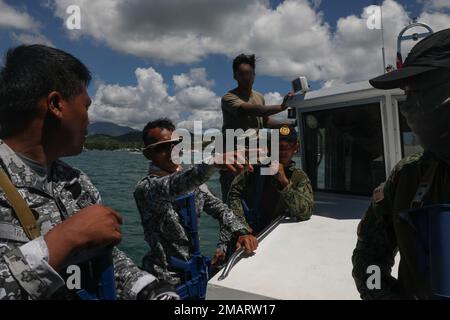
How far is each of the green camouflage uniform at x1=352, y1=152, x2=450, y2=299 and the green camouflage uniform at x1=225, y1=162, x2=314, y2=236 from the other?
6.29 feet

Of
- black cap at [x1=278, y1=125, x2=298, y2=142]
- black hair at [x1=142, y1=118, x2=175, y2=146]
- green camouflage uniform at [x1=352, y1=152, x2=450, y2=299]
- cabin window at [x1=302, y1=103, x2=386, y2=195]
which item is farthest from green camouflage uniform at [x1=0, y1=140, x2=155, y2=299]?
cabin window at [x1=302, y1=103, x2=386, y2=195]

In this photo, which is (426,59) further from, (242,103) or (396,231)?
(242,103)

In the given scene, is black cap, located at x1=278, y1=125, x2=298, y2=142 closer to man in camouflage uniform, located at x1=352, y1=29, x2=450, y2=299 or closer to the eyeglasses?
the eyeglasses

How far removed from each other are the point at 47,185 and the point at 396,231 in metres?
1.51

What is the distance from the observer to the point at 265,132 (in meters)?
3.97

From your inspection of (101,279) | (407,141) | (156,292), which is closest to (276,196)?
→ (407,141)

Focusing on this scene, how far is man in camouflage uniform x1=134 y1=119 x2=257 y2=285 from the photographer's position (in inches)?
102

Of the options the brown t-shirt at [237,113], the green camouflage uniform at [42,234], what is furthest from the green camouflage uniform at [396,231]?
the brown t-shirt at [237,113]

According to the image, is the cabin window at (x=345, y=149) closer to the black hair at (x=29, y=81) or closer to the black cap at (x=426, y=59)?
the black cap at (x=426, y=59)

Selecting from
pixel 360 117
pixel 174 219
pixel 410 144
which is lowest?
pixel 174 219

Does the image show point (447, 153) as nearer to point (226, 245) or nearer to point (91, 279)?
point (91, 279)

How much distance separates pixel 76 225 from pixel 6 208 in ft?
0.88

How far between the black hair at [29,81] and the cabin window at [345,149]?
3.18 m
